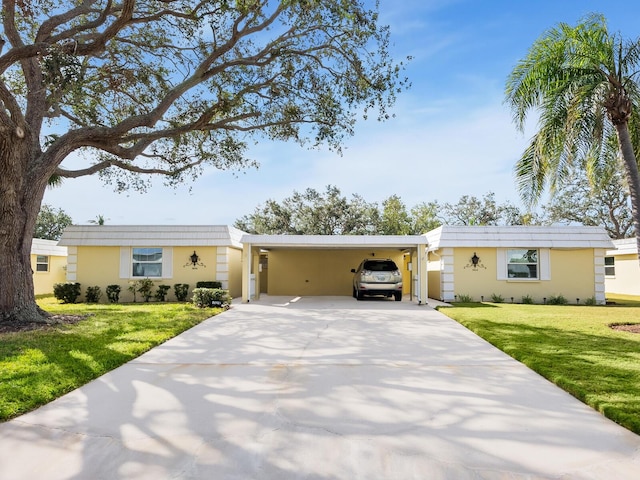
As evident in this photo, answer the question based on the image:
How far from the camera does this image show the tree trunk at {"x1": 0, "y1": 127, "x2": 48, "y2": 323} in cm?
997

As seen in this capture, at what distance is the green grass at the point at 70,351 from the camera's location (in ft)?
16.4

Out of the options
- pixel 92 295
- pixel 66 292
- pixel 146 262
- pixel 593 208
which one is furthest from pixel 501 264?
pixel 593 208

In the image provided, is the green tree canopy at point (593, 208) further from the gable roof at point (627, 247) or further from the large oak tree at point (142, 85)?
the large oak tree at point (142, 85)

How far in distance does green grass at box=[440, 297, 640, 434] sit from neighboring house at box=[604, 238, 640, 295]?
360 inches

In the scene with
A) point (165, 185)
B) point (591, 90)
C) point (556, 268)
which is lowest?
point (556, 268)

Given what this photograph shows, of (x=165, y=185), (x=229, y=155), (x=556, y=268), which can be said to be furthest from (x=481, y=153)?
(x=165, y=185)

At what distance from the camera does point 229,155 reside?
14984 millimetres

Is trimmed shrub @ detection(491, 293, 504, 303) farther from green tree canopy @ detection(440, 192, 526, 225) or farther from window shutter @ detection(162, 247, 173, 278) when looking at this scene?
green tree canopy @ detection(440, 192, 526, 225)

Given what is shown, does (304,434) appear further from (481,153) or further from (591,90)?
(481,153)

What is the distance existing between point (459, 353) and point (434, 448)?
13.2 feet

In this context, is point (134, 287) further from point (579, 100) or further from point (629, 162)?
point (629, 162)

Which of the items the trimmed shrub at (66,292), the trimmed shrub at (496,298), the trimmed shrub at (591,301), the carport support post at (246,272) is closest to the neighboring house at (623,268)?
the trimmed shrub at (591,301)

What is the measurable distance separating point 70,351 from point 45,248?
55.3 feet

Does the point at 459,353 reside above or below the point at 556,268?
below
